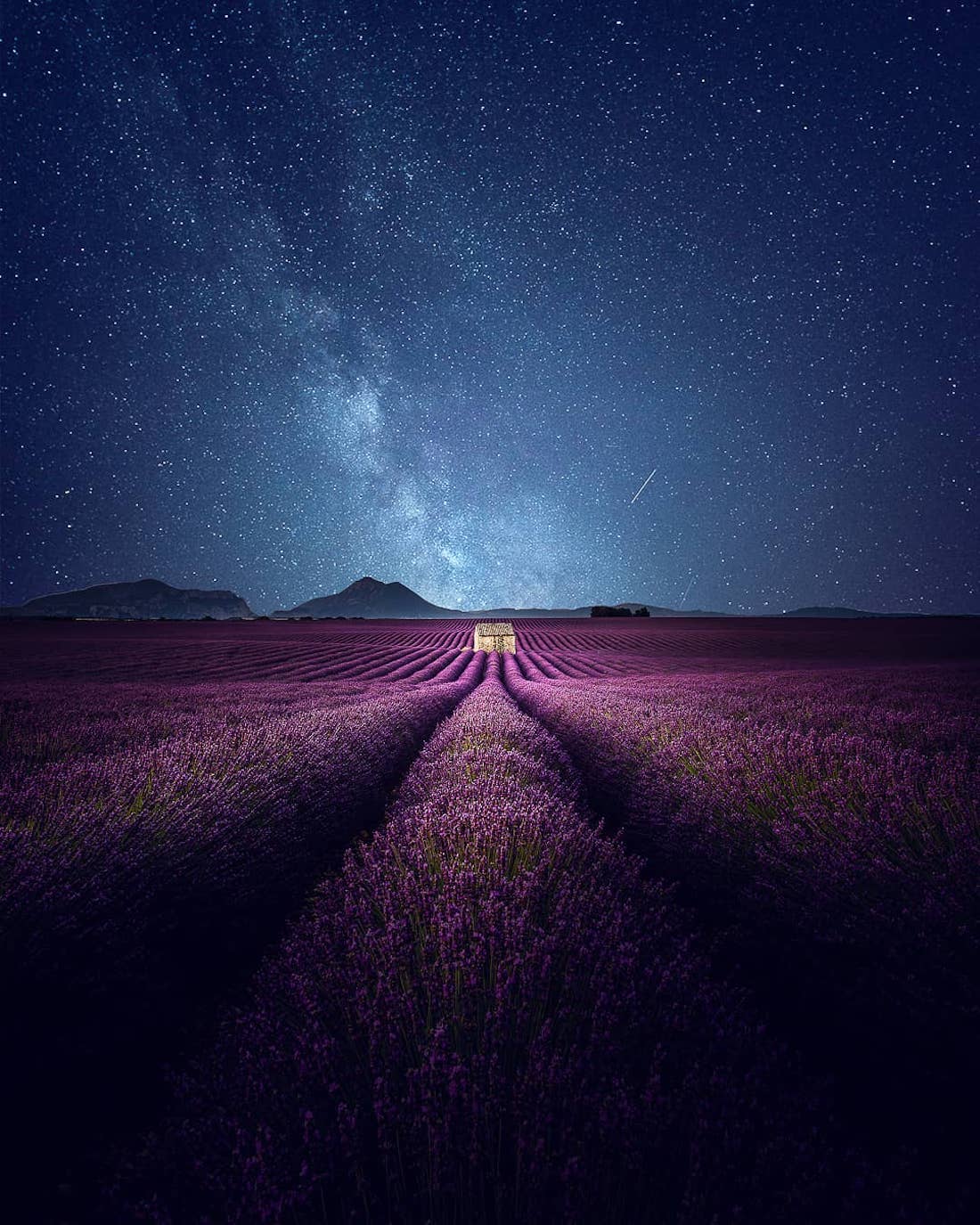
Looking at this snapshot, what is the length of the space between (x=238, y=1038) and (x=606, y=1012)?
109 cm

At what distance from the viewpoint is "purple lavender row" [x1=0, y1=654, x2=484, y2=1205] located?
1572 millimetres

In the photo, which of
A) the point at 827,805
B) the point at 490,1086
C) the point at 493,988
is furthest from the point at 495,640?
the point at 490,1086

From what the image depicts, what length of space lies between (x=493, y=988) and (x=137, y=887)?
1.70m

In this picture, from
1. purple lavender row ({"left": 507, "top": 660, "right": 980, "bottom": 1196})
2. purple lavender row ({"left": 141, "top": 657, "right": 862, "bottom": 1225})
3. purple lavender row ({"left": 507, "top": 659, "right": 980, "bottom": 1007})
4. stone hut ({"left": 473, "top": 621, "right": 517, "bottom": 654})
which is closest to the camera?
purple lavender row ({"left": 141, "top": 657, "right": 862, "bottom": 1225})

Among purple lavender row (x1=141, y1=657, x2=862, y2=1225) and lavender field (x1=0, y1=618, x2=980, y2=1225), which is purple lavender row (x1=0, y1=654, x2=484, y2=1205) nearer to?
lavender field (x1=0, y1=618, x2=980, y2=1225)

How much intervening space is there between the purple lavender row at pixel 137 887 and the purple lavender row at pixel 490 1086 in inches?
17.5

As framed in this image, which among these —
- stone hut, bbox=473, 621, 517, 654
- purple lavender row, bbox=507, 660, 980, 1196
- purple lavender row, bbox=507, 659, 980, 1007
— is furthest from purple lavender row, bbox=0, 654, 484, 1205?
stone hut, bbox=473, 621, 517, 654

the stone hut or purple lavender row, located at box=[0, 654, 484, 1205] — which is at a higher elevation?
the stone hut

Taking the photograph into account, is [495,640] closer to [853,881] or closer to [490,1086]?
[853,881]

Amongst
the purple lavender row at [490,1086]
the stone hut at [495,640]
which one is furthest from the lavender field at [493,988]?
the stone hut at [495,640]

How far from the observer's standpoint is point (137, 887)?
213 cm

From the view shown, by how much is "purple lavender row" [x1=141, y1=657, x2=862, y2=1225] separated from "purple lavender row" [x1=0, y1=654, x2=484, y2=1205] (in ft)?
1.46

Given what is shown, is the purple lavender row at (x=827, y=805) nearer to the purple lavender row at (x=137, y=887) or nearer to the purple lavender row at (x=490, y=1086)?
the purple lavender row at (x=490, y=1086)

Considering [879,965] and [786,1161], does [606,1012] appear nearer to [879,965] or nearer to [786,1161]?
[786,1161]
